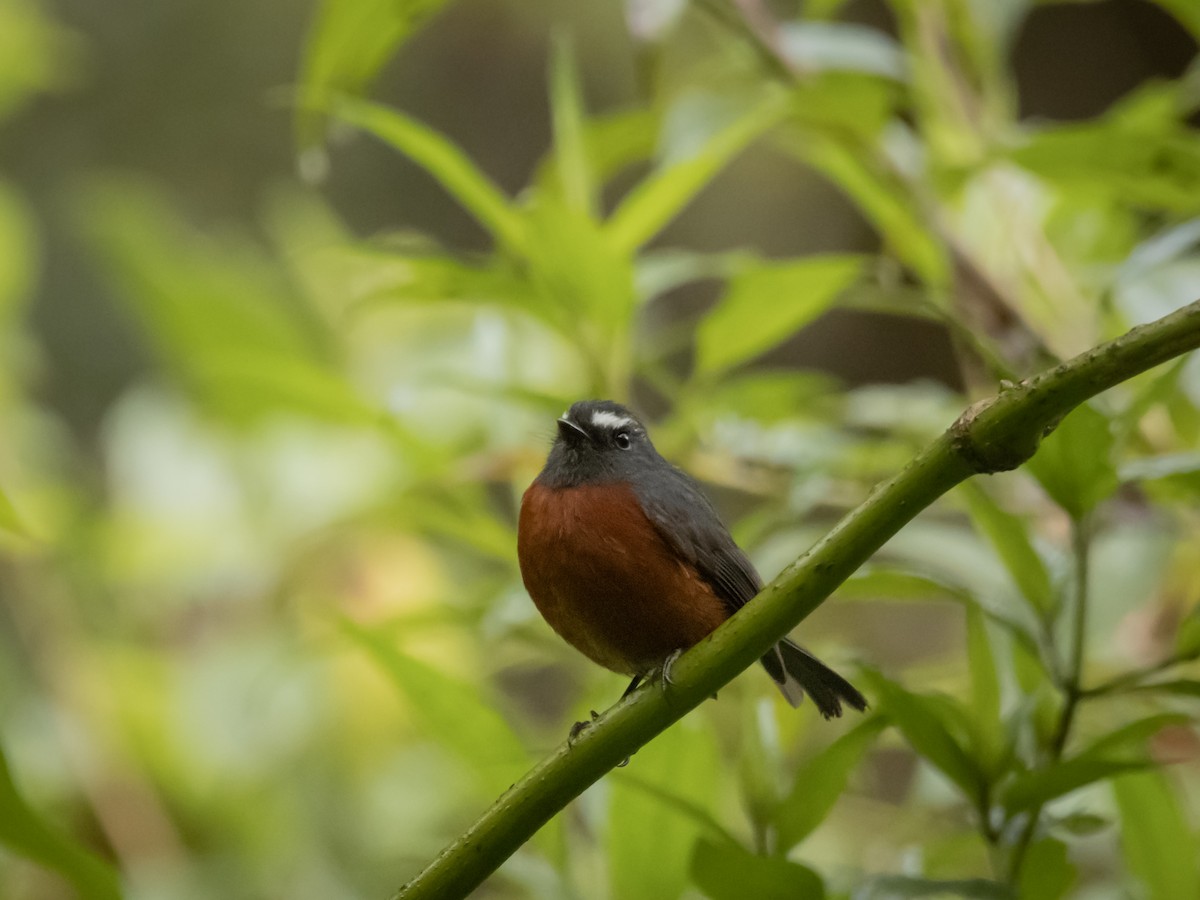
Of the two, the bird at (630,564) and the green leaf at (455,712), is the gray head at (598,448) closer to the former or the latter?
the bird at (630,564)

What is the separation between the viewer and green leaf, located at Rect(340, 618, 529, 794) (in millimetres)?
1181

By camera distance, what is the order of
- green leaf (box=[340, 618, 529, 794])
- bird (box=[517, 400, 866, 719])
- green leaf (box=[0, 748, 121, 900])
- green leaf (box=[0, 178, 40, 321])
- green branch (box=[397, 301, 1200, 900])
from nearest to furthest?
green branch (box=[397, 301, 1200, 900])
green leaf (box=[0, 748, 121, 900])
green leaf (box=[340, 618, 529, 794])
bird (box=[517, 400, 866, 719])
green leaf (box=[0, 178, 40, 321])

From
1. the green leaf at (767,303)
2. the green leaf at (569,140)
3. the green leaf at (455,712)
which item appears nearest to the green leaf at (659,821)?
the green leaf at (455,712)

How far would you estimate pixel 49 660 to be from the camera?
7.72ft

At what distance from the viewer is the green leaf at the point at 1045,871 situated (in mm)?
1007

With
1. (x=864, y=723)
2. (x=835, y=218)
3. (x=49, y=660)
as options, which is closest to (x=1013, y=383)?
(x=864, y=723)

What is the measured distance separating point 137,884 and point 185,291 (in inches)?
39.6

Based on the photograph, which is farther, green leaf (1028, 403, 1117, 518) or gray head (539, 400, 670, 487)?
gray head (539, 400, 670, 487)

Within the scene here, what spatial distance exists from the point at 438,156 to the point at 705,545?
0.55m

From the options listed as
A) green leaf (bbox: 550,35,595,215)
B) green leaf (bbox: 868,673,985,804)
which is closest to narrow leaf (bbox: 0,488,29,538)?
green leaf (bbox: 868,673,985,804)

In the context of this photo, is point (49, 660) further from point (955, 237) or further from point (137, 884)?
point (955, 237)

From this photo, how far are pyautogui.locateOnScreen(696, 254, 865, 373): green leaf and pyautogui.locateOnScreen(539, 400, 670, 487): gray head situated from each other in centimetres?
14

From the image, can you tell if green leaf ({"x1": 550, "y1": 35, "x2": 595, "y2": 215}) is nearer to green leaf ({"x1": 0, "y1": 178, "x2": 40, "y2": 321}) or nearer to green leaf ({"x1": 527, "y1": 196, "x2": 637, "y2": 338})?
green leaf ({"x1": 527, "y1": 196, "x2": 637, "y2": 338})

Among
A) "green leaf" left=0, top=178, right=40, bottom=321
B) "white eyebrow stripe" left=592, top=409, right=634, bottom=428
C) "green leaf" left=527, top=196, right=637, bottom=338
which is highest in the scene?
"green leaf" left=0, top=178, right=40, bottom=321
